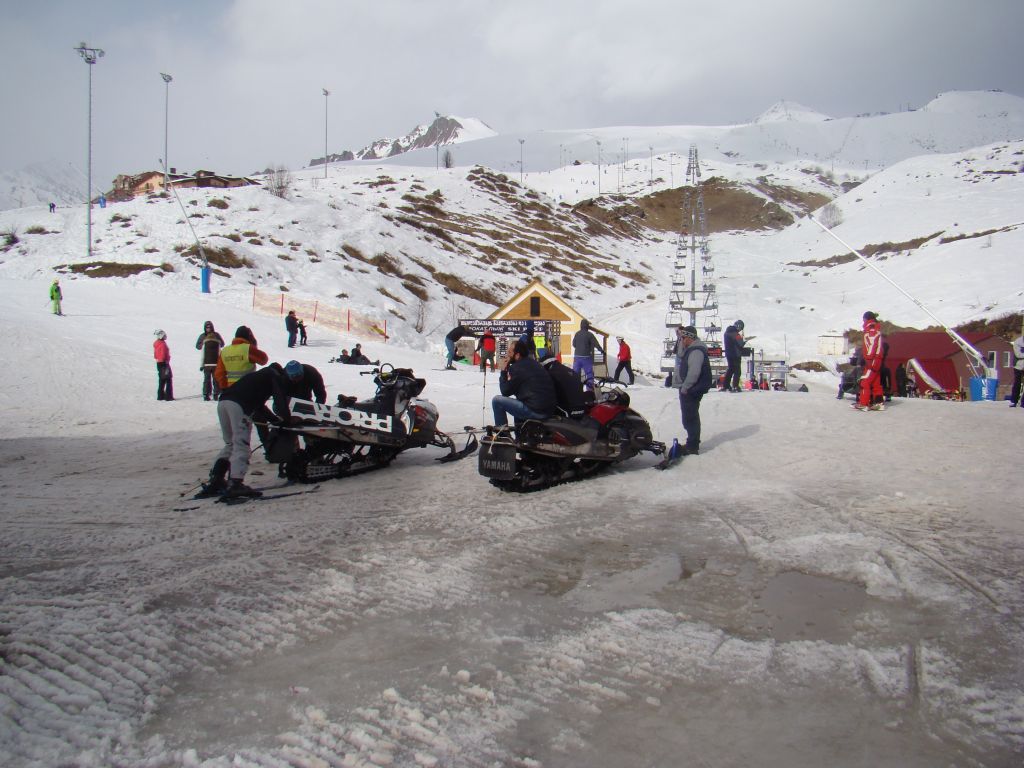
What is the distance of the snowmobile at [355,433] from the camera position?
795 cm

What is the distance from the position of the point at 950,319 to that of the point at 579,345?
3567 cm

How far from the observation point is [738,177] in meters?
149

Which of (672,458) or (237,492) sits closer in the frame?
(237,492)

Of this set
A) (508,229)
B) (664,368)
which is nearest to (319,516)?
(664,368)

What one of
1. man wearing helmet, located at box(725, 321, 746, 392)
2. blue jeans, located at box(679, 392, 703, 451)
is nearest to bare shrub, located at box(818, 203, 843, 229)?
man wearing helmet, located at box(725, 321, 746, 392)

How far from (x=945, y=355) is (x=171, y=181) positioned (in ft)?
226

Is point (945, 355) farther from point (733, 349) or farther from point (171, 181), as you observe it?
point (171, 181)

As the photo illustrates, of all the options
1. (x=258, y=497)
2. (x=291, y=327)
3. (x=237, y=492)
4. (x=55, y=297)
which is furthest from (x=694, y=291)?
(x=237, y=492)

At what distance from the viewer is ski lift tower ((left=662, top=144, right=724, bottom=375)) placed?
3531 cm

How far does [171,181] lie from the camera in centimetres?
7000

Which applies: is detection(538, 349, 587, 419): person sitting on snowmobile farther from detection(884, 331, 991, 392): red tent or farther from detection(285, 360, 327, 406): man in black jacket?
detection(884, 331, 991, 392): red tent

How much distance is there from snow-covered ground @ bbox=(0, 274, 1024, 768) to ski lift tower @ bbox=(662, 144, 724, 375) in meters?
8.84

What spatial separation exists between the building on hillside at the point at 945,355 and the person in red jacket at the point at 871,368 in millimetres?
21540

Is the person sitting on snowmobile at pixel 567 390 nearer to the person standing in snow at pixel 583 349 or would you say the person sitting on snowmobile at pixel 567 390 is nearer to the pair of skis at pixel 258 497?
the pair of skis at pixel 258 497
